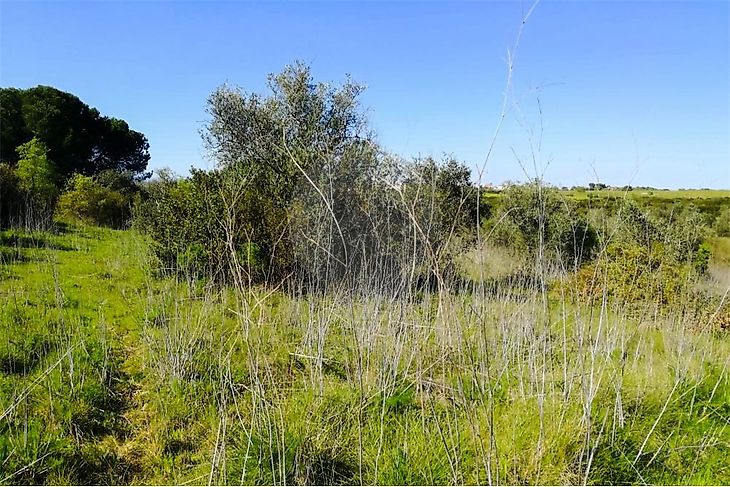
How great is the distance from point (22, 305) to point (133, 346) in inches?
62.1

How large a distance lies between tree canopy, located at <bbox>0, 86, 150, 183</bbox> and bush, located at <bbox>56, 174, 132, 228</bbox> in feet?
6.59

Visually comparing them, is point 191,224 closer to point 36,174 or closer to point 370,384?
point 370,384

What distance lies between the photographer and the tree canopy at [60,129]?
2048cm

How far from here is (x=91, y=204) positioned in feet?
60.0

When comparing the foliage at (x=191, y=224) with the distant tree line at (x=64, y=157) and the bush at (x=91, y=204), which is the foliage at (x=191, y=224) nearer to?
the distant tree line at (x=64, y=157)

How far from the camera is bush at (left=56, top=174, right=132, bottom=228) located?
58.3 feet

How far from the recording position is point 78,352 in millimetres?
4402

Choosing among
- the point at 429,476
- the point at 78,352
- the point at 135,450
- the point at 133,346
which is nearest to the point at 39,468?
the point at 135,450

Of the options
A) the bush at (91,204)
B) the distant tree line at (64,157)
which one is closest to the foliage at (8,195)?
the distant tree line at (64,157)

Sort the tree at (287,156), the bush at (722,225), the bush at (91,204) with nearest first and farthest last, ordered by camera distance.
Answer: the tree at (287,156) → the bush at (722,225) → the bush at (91,204)

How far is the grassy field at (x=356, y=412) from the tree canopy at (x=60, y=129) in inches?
741

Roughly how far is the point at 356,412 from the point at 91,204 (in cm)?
1832

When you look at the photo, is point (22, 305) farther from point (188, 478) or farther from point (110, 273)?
point (188, 478)

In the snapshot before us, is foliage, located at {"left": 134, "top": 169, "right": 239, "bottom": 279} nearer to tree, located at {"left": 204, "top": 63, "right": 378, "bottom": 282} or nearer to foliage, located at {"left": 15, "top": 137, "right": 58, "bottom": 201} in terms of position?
tree, located at {"left": 204, "top": 63, "right": 378, "bottom": 282}
